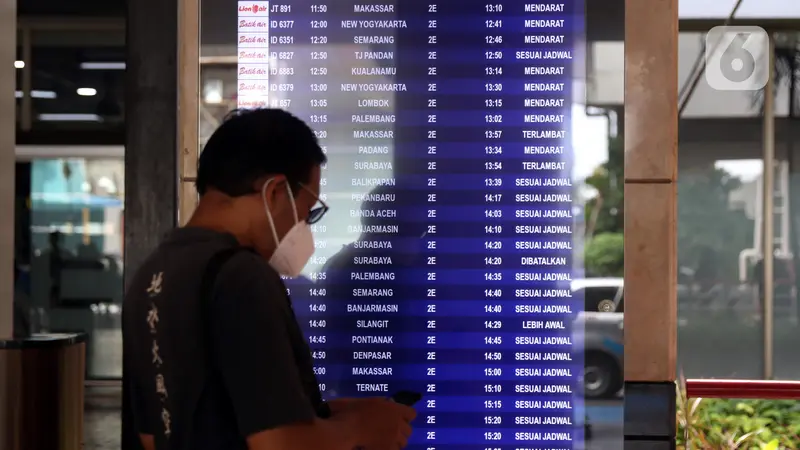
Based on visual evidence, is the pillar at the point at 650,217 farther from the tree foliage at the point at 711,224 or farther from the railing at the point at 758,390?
the tree foliage at the point at 711,224

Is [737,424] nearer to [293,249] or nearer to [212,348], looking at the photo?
[293,249]

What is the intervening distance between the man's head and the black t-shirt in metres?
0.09

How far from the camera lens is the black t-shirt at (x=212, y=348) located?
5.22 feet

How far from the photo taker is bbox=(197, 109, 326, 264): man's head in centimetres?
177

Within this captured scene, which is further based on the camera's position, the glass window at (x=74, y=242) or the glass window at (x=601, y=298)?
the glass window at (x=74, y=242)

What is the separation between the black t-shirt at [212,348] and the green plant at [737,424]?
4.34 meters

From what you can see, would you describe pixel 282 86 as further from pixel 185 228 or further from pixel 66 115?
pixel 66 115

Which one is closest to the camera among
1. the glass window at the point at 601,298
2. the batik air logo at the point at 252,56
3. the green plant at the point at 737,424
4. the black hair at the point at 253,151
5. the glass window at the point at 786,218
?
the black hair at the point at 253,151

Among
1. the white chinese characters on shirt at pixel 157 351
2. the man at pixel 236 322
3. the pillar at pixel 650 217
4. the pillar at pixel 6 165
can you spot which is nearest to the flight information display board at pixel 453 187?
the pillar at pixel 650 217

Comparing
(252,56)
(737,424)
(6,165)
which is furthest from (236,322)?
(737,424)

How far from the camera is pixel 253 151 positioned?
5.81ft

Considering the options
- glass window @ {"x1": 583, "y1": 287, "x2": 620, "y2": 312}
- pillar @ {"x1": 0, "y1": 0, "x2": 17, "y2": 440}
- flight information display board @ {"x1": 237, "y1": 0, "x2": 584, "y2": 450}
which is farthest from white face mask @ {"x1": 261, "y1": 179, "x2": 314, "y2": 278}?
pillar @ {"x1": 0, "y1": 0, "x2": 17, "y2": 440}

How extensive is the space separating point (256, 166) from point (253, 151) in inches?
1.2

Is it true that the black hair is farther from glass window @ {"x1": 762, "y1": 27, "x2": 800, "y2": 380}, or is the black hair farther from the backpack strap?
glass window @ {"x1": 762, "y1": 27, "x2": 800, "y2": 380}
